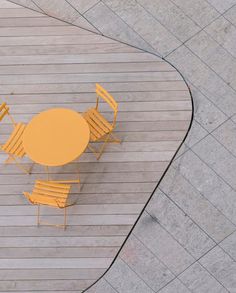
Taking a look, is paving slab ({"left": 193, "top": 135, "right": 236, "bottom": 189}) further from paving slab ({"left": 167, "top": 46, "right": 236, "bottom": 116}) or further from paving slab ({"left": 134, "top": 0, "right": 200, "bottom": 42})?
paving slab ({"left": 134, "top": 0, "right": 200, "bottom": 42})

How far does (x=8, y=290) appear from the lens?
241 inches

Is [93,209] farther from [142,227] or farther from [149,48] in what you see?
[149,48]

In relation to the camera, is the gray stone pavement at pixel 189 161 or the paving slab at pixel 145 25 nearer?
the gray stone pavement at pixel 189 161

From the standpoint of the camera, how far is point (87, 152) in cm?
690

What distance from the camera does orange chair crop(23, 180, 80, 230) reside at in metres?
6.15

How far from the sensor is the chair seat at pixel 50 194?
616 centimetres

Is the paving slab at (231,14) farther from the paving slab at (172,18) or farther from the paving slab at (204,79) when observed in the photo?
the paving slab at (204,79)

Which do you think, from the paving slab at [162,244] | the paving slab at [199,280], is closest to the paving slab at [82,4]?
the paving slab at [162,244]

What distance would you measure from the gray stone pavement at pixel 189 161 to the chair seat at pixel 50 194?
933mm

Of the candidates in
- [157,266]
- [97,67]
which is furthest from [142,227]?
[97,67]

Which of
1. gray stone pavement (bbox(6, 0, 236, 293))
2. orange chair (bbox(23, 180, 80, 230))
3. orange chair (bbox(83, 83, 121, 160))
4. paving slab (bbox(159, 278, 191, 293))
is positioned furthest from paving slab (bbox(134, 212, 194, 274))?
orange chair (bbox(83, 83, 121, 160))

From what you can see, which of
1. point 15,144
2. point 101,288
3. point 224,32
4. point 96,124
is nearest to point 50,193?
point 15,144

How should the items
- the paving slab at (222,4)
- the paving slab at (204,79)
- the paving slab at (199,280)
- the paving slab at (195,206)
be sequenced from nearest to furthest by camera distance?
the paving slab at (199,280)
the paving slab at (195,206)
the paving slab at (204,79)
the paving slab at (222,4)

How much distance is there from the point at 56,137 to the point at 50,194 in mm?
673
